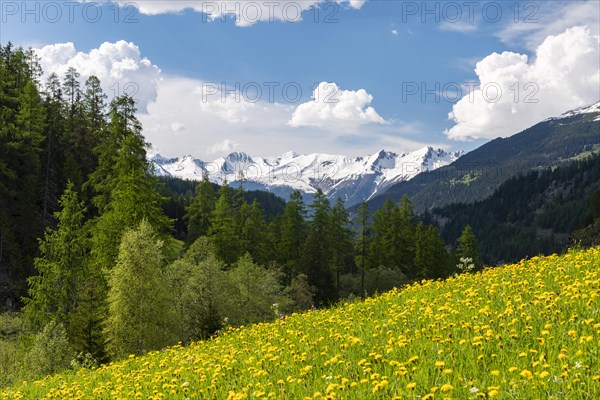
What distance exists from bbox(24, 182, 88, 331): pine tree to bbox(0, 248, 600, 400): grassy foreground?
1171 inches

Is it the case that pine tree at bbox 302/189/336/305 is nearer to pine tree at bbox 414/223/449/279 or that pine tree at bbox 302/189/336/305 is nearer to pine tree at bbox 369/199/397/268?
pine tree at bbox 369/199/397/268

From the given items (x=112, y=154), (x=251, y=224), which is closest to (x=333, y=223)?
(x=251, y=224)

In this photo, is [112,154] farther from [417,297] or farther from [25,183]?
[417,297]

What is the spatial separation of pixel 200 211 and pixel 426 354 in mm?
65367

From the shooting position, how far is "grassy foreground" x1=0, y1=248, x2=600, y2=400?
514 centimetres

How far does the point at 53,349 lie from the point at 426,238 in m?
55.6

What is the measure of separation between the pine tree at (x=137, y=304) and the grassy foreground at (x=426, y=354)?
16926mm

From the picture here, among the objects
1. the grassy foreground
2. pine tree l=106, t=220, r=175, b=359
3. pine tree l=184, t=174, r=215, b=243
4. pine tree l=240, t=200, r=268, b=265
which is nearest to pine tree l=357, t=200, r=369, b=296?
pine tree l=240, t=200, r=268, b=265

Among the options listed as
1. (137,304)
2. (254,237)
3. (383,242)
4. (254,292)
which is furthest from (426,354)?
(383,242)

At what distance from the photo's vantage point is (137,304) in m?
27.9

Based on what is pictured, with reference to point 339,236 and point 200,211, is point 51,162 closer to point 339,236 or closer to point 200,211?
point 200,211

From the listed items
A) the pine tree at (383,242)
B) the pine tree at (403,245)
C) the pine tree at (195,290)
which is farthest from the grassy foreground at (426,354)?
the pine tree at (403,245)

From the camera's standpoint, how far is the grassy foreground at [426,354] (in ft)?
16.9

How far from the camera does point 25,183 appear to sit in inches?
2176
